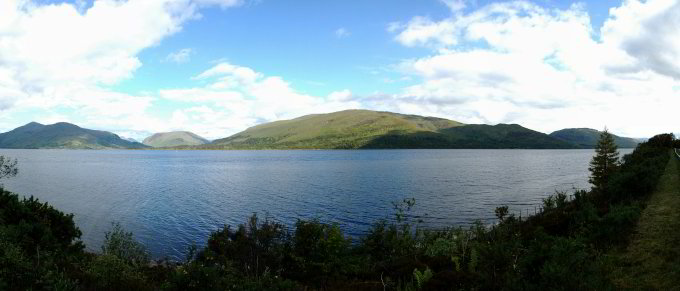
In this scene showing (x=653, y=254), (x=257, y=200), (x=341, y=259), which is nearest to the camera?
(x=653, y=254)

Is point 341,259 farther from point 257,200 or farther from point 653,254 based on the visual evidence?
point 257,200

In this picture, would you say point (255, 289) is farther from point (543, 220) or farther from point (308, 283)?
point (543, 220)

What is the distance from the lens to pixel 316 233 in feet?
76.2

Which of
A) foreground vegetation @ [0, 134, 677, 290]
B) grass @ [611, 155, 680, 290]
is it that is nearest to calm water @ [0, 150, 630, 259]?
foreground vegetation @ [0, 134, 677, 290]

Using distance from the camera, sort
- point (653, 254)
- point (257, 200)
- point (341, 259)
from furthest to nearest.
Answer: point (257, 200) < point (341, 259) < point (653, 254)

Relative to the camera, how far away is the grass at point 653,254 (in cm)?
1338

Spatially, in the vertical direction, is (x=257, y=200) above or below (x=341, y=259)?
below

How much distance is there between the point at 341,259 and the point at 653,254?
557 inches

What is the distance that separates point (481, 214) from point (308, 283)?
4726 centimetres

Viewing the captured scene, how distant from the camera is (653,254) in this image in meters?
15.7

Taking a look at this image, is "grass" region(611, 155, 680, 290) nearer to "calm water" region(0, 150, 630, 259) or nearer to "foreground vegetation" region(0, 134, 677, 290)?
"foreground vegetation" region(0, 134, 677, 290)

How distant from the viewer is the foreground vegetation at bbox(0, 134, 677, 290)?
12062 mm

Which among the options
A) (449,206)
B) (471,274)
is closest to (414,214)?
(449,206)

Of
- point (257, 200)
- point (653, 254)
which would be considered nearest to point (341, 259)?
point (653, 254)
